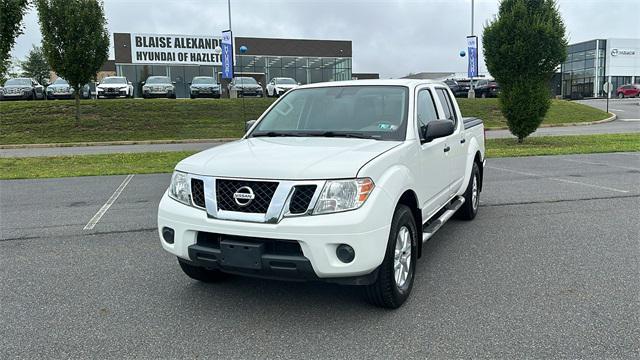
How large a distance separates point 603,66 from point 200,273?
7342 cm

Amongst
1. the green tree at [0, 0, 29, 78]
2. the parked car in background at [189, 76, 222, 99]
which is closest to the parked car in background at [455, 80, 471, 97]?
the parked car in background at [189, 76, 222, 99]

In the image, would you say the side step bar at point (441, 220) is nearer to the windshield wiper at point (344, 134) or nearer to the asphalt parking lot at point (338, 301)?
the asphalt parking lot at point (338, 301)

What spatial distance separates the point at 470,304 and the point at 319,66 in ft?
171

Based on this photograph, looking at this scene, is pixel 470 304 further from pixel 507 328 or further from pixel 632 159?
pixel 632 159

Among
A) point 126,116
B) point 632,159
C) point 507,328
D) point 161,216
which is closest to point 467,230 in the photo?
point 507,328

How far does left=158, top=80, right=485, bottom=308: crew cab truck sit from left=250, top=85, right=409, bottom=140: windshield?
14mm

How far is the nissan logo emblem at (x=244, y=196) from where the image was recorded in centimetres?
357

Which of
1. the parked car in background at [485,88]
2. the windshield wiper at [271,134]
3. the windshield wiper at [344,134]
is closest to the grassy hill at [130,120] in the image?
the parked car in background at [485,88]

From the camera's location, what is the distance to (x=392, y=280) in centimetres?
378

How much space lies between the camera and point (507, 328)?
11.7 feet

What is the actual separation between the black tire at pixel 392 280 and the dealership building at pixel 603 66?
6982 cm

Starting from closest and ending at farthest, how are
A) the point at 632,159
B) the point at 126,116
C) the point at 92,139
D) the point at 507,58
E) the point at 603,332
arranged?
the point at 603,332, the point at 632,159, the point at 507,58, the point at 92,139, the point at 126,116

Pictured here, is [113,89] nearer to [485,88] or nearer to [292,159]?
[485,88]

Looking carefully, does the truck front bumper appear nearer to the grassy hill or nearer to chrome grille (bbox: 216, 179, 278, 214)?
chrome grille (bbox: 216, 179, 278, 214)
